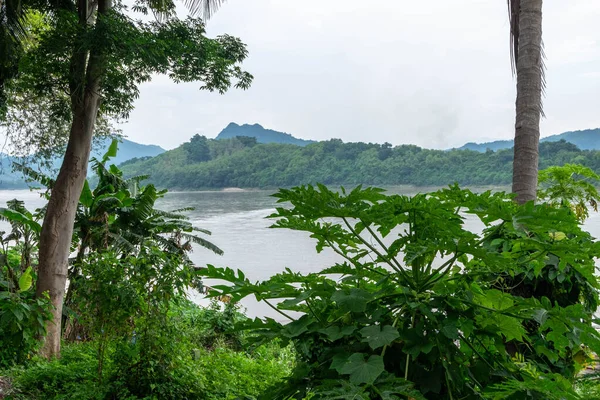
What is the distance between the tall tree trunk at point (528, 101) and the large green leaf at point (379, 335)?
225 cm

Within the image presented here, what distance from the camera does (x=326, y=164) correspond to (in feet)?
63.6

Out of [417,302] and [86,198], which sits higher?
[417,302]

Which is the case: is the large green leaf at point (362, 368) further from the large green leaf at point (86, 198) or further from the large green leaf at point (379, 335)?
the large green leaf at point (86, 198)

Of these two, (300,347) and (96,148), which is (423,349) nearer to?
(300,347)

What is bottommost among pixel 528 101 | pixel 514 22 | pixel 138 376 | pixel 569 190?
pixel 138 376

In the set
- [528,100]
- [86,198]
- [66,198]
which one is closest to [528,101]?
[528,100]

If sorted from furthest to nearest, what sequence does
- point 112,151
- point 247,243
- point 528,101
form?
1. point 247,243
2. point 112,151
3. point 528,101

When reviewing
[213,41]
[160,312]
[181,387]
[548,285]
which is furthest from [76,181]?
[548,285]

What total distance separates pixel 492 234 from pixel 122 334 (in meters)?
2.86

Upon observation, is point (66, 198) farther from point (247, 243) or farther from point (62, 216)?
point (247, 243)

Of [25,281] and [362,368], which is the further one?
[25,281]

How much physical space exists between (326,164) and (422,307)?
1864 cm

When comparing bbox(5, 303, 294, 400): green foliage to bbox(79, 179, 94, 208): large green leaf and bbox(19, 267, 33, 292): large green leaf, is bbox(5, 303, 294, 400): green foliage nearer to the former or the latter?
bbox(19, 267, 33, 292): large green leaf

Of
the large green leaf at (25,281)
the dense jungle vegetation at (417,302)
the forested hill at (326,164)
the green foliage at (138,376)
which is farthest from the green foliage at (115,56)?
the forested hill at (326,164)
